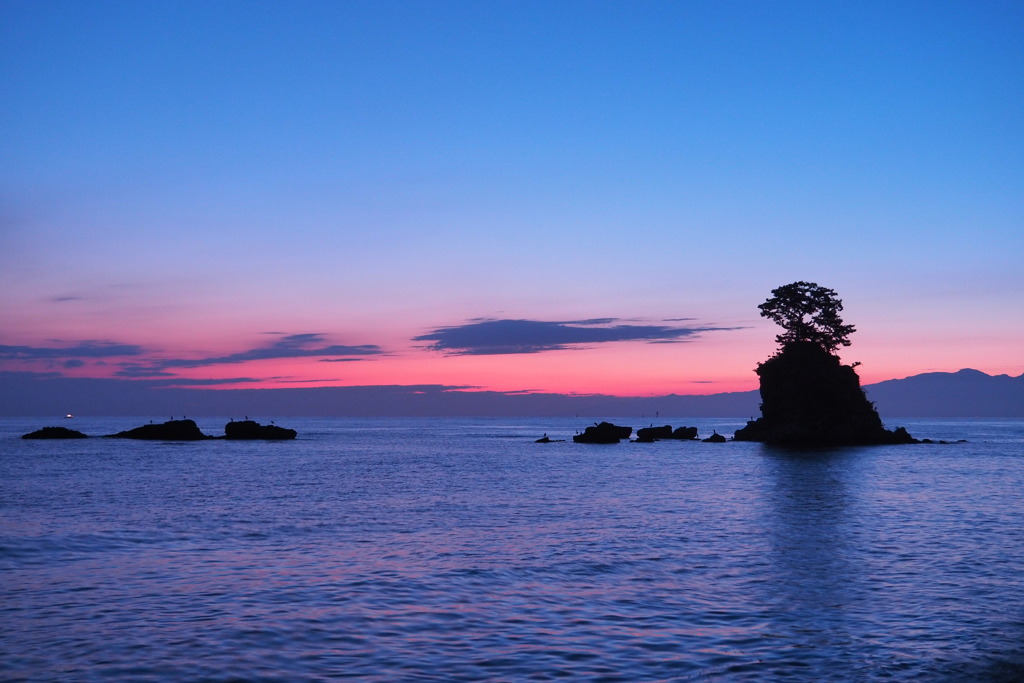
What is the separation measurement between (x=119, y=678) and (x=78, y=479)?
4584 cm

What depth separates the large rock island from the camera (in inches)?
3932

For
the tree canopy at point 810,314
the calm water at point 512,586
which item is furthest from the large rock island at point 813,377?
the calm water at point 512,586

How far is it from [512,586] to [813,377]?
88955mm

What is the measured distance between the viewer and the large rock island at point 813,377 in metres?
99.9

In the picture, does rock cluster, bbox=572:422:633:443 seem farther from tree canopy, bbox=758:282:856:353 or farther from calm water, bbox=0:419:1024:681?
calm water, bbox=0:419:1024:681

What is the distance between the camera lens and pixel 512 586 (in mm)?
18953

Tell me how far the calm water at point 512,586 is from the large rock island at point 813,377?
5909cm

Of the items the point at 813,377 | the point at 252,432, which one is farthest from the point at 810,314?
the point at 252,432

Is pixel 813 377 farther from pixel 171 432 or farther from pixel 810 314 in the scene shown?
pixel 171 432

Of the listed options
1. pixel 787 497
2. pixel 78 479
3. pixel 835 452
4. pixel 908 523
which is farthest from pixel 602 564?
pixel 835 452

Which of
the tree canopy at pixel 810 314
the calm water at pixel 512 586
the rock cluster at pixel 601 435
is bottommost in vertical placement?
the rock cluster at pixel 601 435

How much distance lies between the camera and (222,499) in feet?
130

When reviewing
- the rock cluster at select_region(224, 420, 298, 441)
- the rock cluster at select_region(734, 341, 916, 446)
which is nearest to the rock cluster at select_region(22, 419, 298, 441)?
the rock cluster at select_region(224, 420, 298, 441)

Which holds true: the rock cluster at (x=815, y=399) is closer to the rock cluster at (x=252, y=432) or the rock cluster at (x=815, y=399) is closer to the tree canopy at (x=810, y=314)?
the tree canopy at (x=810, y=314)
